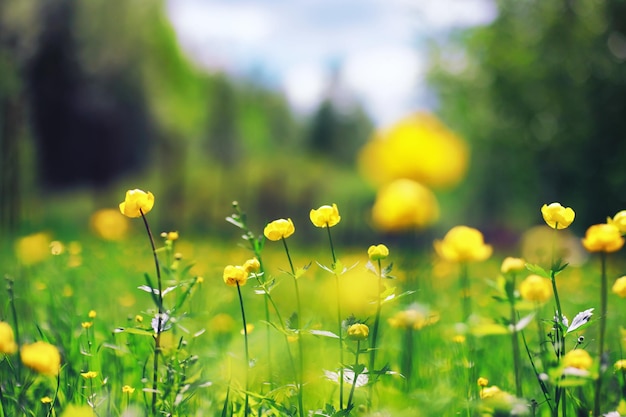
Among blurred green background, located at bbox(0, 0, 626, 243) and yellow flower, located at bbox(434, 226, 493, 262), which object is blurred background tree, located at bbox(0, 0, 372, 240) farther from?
yellow flower, located at bbox(434, 226, 493, 262)

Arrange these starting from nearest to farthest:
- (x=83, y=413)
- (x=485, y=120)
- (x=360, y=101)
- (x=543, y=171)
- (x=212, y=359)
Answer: (x=83, y=413)
(x=212, y=359)
(x=543, y=171)
(x=485, y=120)
(x=360, y=101)

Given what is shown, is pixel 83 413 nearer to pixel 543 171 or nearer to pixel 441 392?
pixel 441 392

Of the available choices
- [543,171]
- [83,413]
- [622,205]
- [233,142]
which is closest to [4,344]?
[83,413]

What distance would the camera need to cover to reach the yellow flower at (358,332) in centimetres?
145

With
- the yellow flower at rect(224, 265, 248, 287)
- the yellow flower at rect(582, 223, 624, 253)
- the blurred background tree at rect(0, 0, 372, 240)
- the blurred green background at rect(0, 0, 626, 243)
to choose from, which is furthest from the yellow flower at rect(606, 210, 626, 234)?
the blurred background tree at rect(0, 0, 372, 240)

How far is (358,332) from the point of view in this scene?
145 centimetres

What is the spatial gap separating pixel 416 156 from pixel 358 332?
3.17ft

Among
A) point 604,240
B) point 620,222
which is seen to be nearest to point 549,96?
point 620,222

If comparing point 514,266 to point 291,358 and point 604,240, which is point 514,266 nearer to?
point 604,240

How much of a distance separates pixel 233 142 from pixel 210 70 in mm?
3456

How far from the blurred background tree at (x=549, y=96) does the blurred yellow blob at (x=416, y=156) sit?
11.0 meters

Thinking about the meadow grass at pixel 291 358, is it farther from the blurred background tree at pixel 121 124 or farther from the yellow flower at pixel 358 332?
the blurred background tree at pixel 121 124

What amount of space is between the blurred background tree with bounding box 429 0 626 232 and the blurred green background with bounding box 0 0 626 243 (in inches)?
1.3

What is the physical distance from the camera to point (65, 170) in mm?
19516
